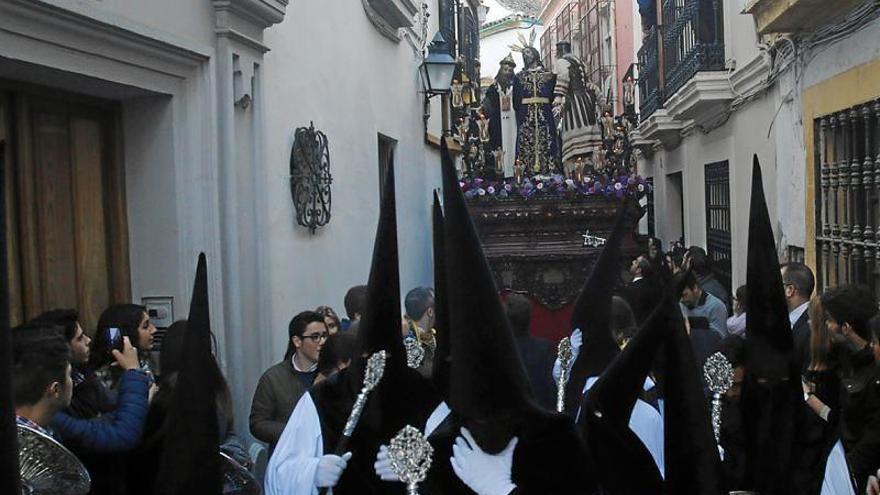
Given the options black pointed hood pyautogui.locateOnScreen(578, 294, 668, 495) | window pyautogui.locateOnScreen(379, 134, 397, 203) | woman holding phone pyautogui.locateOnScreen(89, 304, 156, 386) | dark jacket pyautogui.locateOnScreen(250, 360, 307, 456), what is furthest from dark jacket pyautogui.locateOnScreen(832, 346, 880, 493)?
window pyautogui.locateOnScreen(379, 134, 397, 203)

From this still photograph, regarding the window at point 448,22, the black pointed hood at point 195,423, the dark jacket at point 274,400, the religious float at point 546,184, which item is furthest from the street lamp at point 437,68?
the black pointed hood at point 195,423

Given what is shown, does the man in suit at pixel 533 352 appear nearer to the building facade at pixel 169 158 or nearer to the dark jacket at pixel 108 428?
the building facade at pixel 169 158

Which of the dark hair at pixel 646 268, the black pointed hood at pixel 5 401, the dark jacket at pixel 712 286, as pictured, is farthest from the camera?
the dark jacket at pixel 712 286

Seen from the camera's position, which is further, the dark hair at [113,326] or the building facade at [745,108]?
the building facade at [745,108]

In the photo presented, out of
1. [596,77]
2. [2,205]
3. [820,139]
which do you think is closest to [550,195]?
[820,139]

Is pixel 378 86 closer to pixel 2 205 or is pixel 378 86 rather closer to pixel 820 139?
pixel 820 139

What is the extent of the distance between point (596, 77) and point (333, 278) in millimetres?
22414

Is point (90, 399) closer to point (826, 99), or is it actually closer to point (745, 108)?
point (826, 99)

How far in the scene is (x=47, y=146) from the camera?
4926 mm

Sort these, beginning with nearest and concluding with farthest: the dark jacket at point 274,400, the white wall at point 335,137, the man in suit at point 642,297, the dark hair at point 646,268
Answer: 1. the dark jacket at point 274,400
2. the man in suit at point 642,297
3. the white wall at point 335,137
4. the dark hair at point 646,268

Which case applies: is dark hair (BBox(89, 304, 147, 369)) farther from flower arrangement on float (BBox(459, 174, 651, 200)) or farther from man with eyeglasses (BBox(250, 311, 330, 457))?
flower arrangement on float (BBox(459, 174, 651, 200))

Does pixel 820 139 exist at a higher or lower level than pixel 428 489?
higher

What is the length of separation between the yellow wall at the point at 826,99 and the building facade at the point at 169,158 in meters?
3.77

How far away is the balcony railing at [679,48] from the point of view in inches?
471
